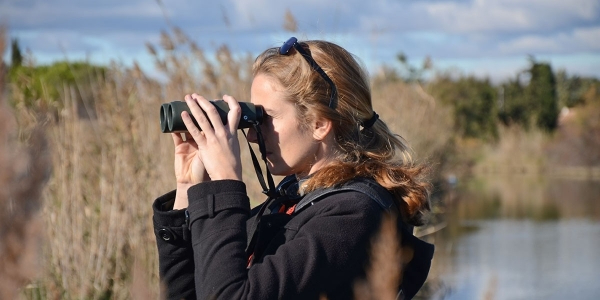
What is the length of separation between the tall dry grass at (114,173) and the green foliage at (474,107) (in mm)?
17504

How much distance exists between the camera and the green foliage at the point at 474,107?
73.7 feet

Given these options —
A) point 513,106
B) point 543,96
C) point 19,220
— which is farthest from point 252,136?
point 543,96

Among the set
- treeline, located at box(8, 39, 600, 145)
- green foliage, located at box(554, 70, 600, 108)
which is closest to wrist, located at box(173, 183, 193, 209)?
treeline, located at box(8, 39, 600, 145)

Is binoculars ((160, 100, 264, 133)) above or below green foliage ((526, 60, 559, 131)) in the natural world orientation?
above

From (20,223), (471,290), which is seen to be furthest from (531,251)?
(20,223)

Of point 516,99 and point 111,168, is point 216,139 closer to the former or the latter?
Answer: point 111,168

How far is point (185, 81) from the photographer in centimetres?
444

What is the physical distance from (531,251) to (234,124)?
299 inches

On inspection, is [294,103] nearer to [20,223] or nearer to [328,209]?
[328,209]

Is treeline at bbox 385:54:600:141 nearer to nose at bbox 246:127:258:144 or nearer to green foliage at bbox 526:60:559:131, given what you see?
green foliage at bbox 526:60:559:131

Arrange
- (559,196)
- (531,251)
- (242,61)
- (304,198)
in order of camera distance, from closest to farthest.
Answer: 1. (304,198)
2. (242,61)
3. (531,251)
4. (559,196)

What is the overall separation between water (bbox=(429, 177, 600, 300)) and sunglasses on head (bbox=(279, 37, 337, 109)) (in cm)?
305

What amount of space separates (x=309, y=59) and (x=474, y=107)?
22791 mm

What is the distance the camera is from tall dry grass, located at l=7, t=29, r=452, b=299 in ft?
11.7
